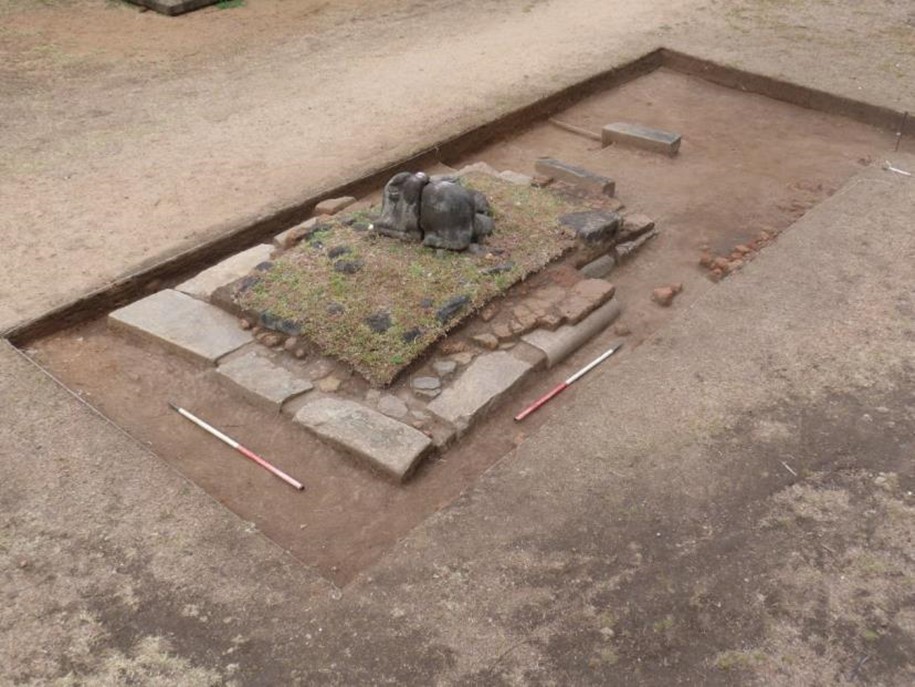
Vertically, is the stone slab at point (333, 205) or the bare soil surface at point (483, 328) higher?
the stone slab at point (333, 205)

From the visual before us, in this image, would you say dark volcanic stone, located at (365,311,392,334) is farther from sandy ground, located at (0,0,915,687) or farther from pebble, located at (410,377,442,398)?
sandy ground, located at (0,0,915,687)

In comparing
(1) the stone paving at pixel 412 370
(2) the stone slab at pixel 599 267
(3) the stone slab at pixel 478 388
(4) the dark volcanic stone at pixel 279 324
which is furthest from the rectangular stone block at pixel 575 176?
(4) the dark volcanic stone at pixel 279 324

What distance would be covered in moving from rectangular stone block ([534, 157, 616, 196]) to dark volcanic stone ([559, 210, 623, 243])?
0.66m

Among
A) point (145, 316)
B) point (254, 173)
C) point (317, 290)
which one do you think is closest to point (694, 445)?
point (317, 290)

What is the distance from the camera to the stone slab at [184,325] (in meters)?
5.17

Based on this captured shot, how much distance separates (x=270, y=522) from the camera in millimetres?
4109

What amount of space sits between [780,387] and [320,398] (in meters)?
2.60

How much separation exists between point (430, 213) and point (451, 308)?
70 cm

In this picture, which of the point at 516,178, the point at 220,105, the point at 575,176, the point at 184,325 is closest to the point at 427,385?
the point at 184,325

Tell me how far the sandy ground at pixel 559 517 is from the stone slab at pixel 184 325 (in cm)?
50

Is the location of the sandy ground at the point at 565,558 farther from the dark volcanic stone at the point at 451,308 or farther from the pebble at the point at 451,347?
the dark volcanic stone at the point at 451,308

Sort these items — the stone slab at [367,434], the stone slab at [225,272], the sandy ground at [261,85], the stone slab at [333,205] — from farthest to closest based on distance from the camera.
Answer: the stone slab at [333,205]
the sandy ground at [261,85]
the stone slab at [225,272]
the stone slab at [367,434]

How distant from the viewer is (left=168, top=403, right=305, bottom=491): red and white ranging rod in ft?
14.1

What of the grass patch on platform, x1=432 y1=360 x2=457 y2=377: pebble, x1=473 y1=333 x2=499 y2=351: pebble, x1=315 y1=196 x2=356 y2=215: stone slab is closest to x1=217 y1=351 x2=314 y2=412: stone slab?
the grass patch on platform
